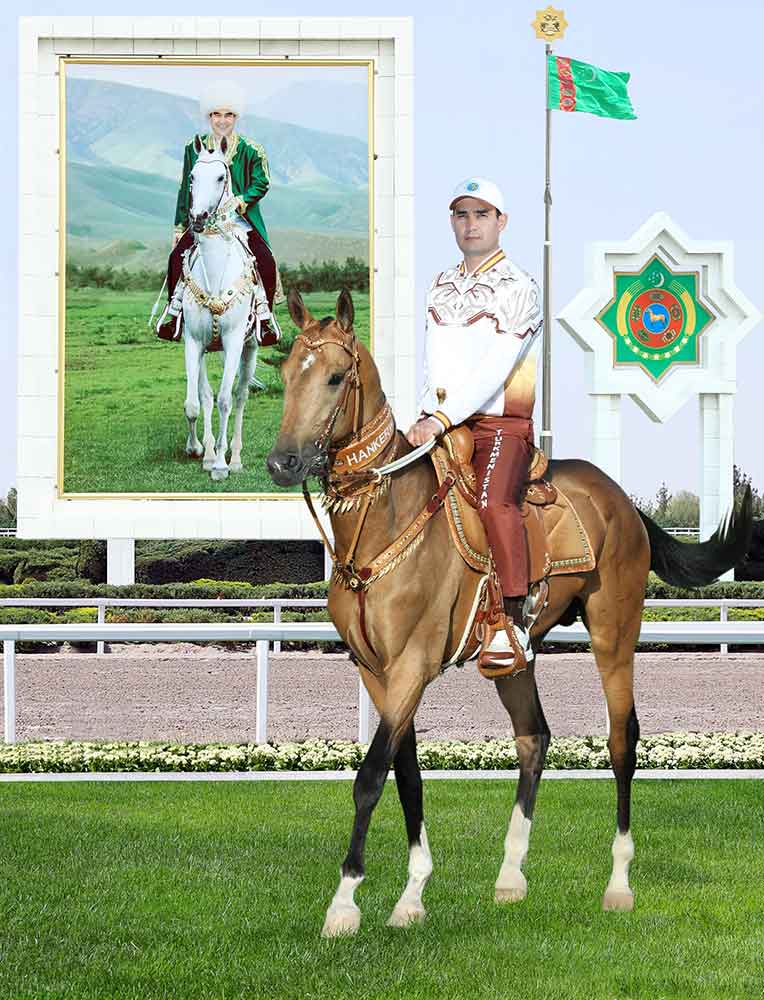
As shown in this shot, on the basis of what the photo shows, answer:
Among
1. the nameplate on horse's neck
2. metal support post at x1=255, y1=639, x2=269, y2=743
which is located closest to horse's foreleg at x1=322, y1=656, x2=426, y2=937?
the nameplate on horse's neck

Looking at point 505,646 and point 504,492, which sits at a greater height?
point 504,492

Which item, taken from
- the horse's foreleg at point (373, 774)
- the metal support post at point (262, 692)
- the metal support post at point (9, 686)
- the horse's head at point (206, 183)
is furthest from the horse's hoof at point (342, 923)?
the horse's head at point (206, 183)

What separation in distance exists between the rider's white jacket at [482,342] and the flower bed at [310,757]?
4.43 meters

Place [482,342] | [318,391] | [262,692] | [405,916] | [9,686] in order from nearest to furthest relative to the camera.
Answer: [318,391]
[405,916]
[482,342]
[9,686]
[262,692]

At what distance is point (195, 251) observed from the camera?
29.4 metres

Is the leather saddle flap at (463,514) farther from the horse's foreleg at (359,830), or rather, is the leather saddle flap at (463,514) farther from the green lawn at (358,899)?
the green lawn at (358,899)

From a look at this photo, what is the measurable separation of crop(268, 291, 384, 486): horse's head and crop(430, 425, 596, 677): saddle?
0.57 m

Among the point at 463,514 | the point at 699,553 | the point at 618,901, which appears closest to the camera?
the point at 463,514

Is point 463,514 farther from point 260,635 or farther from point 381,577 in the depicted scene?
point 260,635

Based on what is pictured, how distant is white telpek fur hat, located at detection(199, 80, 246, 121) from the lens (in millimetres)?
30625

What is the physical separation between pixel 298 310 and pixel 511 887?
2537mm

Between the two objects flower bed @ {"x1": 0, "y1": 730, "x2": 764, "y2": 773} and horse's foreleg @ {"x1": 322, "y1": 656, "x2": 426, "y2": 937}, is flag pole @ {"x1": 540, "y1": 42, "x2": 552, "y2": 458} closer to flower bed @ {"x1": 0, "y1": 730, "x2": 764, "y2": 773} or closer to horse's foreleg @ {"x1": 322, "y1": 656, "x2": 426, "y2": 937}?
flower bed @ {"x1": 0, "y1": 730, "x2": 764, "y2": 773}

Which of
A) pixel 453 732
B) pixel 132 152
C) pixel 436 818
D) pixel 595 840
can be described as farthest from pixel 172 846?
pixel 132 152

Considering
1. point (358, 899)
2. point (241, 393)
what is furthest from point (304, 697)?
point (241, 393)
